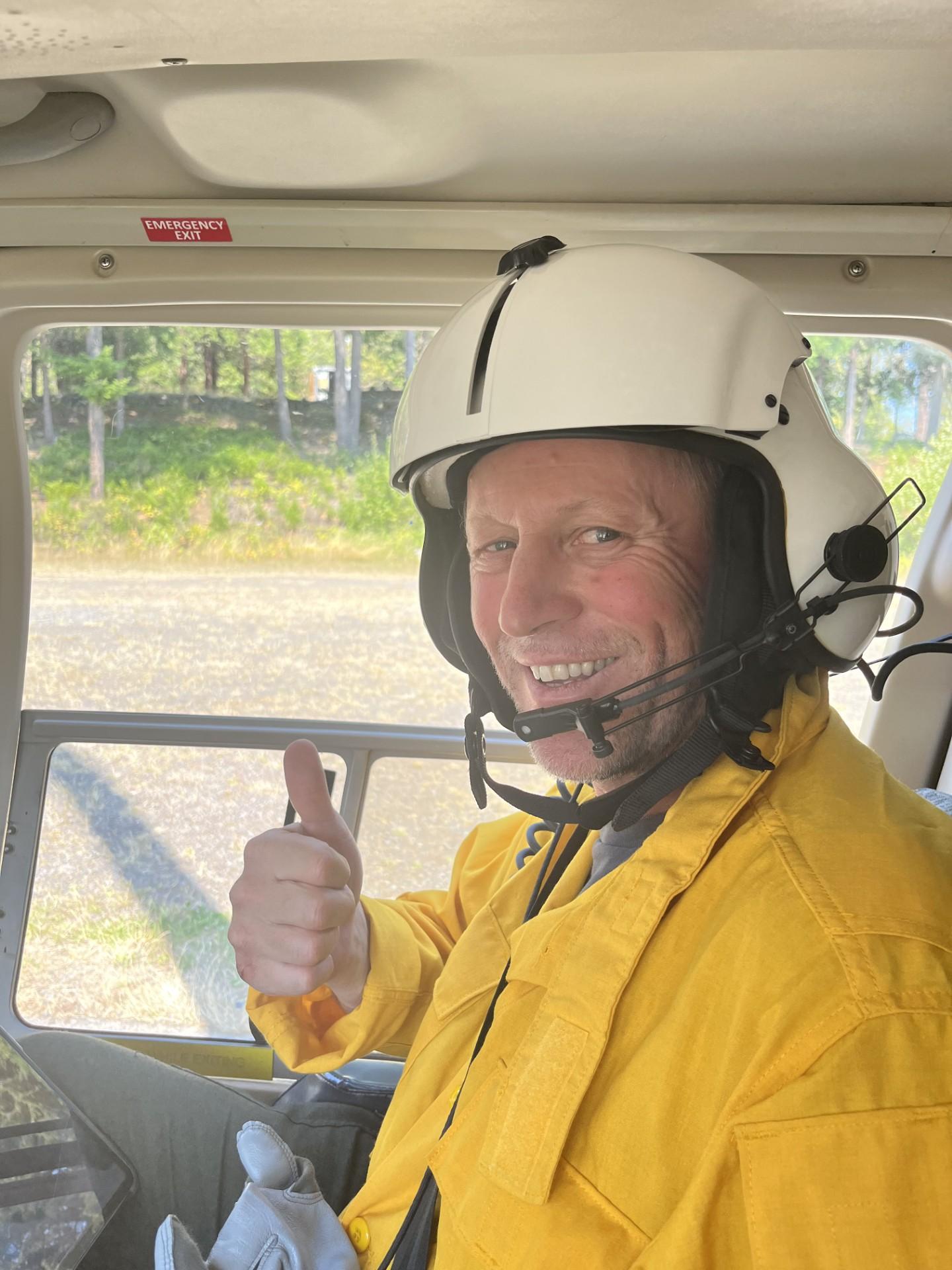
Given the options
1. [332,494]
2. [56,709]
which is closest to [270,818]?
[56,709]

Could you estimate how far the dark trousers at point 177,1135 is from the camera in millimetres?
1868

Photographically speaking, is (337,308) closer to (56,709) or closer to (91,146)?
(91,146)

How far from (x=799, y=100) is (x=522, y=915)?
1.32 metres

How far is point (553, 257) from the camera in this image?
4.85 ft

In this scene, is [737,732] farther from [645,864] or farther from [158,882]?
[158,882]

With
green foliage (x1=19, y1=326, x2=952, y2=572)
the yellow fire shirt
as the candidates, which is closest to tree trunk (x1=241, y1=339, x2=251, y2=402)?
green foliage (x1=19, y1=326, x2=952, y2=572)

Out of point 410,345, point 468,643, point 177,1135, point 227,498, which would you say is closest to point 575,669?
point 468,643

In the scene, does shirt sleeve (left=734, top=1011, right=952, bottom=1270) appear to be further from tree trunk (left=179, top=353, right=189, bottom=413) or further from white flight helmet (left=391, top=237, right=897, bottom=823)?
tree trunk (left=179, top=353, right=189, bottom=413)

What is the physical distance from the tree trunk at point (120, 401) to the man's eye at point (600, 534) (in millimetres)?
1511

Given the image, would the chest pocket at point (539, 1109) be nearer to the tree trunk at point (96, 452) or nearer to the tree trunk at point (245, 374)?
the tree trunk at point (245, 374)

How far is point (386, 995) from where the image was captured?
1.75 meters

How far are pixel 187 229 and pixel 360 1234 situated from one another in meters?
1.79

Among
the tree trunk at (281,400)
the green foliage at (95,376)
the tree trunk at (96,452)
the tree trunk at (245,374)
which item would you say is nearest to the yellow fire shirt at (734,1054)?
the tree trunk at (281,400)

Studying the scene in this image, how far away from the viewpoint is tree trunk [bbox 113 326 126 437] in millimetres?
2623
